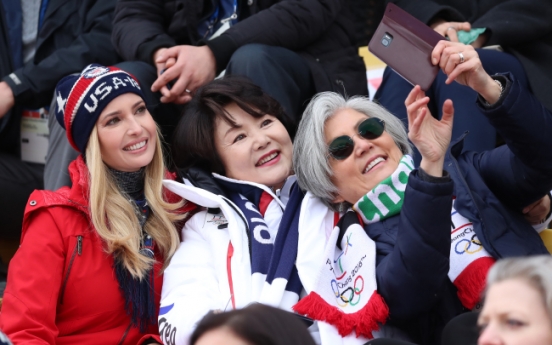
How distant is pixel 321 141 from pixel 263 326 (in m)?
1.68

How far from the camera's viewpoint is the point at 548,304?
163cm

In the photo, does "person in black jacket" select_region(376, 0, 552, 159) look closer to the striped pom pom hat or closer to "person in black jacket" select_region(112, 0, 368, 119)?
"person in black jacket" select_region(112, 0, 368, 119)

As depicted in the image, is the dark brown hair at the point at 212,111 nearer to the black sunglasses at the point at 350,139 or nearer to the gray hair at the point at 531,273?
the black sunglasses at the point at 350,139

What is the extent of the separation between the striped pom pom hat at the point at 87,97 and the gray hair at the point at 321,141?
768 mm

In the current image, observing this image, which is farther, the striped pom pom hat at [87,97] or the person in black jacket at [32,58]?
the person in black jacket at [32,58]

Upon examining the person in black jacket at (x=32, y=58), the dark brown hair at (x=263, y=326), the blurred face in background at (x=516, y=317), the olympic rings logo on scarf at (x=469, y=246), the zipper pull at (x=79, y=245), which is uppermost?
the dark brown hair at (x=263, y=326)

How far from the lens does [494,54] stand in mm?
3609

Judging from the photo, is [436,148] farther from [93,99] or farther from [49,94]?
[49,94]

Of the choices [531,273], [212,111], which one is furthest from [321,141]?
[531,273]

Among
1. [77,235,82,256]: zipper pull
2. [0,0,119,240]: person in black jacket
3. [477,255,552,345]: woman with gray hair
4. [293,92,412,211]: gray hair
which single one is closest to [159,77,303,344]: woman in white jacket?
[293,92,412,211]: gray hair

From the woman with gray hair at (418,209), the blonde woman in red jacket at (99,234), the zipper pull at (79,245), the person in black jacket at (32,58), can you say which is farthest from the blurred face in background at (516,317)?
the person in black jacket at (32,58)

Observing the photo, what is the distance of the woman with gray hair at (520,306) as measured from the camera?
1613 mm

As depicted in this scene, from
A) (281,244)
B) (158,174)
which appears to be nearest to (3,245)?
(158,174)

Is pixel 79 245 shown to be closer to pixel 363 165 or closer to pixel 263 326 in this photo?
pixel 363 165
